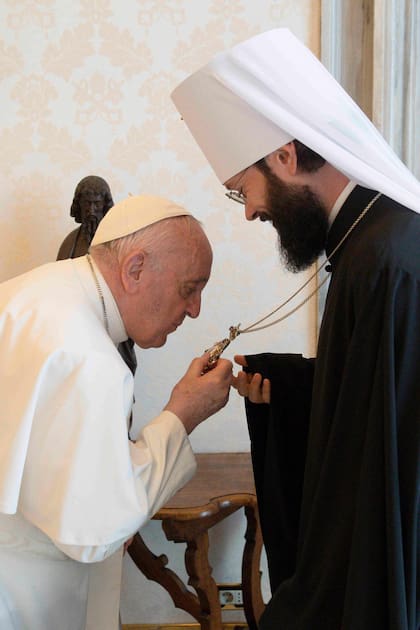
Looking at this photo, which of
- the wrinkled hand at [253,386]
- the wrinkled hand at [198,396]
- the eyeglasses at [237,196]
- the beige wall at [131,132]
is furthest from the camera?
the beige wall at [131,132]

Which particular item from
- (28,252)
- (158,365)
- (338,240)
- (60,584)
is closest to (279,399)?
(338,240)

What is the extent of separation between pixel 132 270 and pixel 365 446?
2.69 ft

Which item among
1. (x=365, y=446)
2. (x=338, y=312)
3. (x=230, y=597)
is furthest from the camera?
(x=230, y=597)

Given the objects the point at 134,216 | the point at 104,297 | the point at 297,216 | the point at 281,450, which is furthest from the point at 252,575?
the point at 297,216

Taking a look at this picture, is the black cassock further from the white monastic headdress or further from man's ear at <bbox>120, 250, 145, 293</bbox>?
man's ear at <bbox>120, 250, 145, 293</bbox>

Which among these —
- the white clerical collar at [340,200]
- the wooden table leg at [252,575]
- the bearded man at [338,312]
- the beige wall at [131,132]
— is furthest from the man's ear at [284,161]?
the wooden table leg at [252,575]

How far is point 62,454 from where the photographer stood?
5.57 ft

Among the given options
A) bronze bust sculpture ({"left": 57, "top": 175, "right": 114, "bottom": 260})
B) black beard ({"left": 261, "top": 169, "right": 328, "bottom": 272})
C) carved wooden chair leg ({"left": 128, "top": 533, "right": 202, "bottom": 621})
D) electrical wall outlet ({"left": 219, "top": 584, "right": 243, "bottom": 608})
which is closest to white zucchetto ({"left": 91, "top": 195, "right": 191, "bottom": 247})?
black beard ({"left": 261, "top": 169, "right": 328, "bottom": 272})

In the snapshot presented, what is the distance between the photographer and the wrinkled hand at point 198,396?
197 cm

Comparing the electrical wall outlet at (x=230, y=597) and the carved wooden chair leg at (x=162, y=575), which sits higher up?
the carved wooden chair leg at (x=162, y=575)

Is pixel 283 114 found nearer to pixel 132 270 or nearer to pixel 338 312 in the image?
pixel 338 312

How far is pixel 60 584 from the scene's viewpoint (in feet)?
6.26

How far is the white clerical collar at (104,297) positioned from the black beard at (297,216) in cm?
47

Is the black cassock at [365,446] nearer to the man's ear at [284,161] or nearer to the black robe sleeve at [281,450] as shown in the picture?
the man's ear at [284,161]
